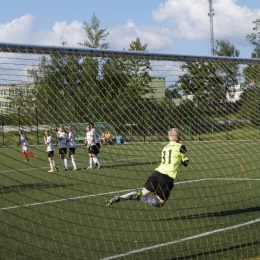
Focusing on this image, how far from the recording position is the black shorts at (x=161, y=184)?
866 cm

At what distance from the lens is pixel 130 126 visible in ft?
32.7

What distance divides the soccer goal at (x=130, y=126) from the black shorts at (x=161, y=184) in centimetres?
53

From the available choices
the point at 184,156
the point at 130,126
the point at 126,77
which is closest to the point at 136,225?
the point at 184,156

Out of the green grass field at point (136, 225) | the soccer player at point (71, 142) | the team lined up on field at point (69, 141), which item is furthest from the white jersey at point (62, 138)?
the green grass field at point (136, 225)

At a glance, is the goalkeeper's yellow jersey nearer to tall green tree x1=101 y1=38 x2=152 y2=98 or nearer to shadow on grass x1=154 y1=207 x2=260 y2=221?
tall green tree x1=101 y1=38 x2=152 y2=98

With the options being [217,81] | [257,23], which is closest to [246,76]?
[217,81]

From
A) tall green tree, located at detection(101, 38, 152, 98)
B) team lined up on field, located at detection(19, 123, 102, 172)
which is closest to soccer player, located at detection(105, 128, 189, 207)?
tall green tree, located at detection(101, 38, 152, 98)

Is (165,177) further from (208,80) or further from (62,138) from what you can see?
(62,138)

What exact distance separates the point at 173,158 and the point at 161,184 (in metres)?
Answer: 0.44

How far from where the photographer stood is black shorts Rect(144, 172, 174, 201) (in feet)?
28.4

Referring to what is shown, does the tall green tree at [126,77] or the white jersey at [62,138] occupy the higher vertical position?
the tall green tree at [126,77]

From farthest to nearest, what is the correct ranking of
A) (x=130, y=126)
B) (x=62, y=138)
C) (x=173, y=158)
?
(x=62, y=138)
(x=130, y=126)
(x=173, y=158)

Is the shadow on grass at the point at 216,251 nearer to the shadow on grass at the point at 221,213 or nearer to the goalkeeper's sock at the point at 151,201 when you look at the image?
the goalkeeper's sock at the point at 151,201

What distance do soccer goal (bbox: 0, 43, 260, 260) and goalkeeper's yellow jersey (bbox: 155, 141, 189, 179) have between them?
67 centimetres
